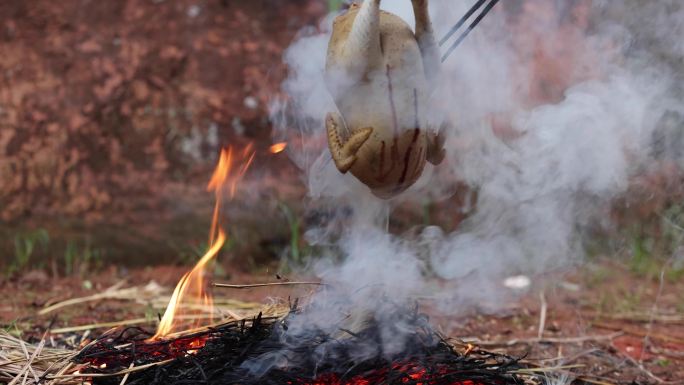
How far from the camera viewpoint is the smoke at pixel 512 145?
2260 mm

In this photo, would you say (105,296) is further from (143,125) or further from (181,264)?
(143,125)

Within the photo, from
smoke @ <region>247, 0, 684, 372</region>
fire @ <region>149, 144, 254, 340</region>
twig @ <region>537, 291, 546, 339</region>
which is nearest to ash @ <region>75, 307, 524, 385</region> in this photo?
smoke @ <region>247, 0, 684, 372</region>

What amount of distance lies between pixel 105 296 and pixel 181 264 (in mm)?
1001

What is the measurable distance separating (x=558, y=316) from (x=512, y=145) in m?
1.13

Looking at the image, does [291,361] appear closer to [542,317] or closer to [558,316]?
[542,317]

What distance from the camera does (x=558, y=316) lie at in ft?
12.2

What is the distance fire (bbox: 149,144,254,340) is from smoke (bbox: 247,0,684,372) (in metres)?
0.34

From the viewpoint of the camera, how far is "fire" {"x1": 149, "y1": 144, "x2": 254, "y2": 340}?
2357mm

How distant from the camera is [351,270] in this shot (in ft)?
7.19

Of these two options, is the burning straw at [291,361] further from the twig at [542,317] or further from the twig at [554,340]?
the twig at [542,317]

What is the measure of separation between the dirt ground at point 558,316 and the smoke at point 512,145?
0.31m

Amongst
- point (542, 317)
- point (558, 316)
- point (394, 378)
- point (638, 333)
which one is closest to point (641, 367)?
point (638, 333)

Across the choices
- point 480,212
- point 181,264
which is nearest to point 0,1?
point 181,264

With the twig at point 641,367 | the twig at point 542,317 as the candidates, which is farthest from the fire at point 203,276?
the twig at point 641,367
